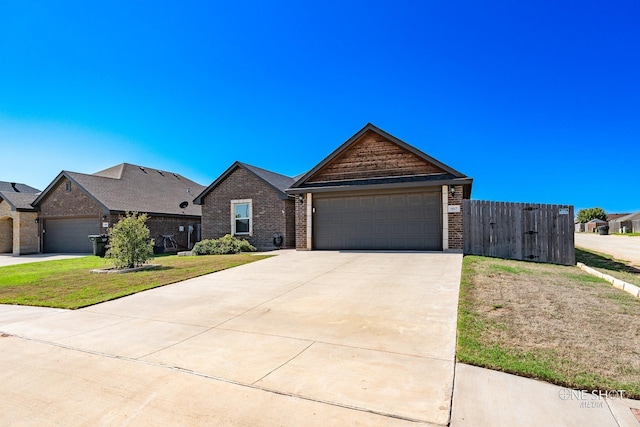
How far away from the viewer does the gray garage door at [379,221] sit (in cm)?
1318

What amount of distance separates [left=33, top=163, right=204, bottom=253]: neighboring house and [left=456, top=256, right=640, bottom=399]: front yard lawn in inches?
769

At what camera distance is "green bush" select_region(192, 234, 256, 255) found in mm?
17156

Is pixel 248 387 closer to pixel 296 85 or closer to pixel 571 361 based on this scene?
pixel 571 361

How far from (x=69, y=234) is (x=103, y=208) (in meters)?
4.72

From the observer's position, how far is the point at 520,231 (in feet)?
40.4

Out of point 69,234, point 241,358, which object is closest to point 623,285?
point 241,358

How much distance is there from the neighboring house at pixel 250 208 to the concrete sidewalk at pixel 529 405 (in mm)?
14804

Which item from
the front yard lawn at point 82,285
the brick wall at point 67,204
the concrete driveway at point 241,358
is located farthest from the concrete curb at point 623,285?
the brick wall at point 67,204

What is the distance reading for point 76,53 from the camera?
12742mm

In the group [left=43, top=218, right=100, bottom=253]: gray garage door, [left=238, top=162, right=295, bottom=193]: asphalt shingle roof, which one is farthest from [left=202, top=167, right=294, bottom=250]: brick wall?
[left=43, top=218, right=100, bottom=253]: gray garage door

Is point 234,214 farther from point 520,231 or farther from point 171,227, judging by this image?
point 520,231

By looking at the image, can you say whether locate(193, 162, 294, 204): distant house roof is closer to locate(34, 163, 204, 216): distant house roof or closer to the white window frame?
the white window frame

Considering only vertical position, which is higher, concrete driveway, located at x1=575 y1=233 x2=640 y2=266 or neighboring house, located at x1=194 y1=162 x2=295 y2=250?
neighboring house, located at x1=194 y1=162 x2=295 y2=250

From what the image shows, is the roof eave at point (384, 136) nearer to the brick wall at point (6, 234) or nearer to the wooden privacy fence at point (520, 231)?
the wooden privacy fence at point (520, 231)
